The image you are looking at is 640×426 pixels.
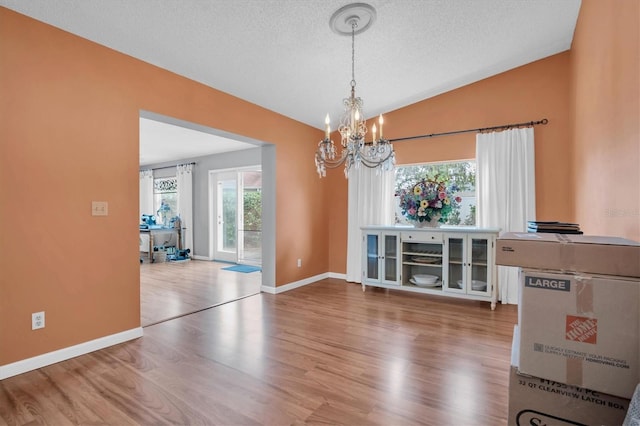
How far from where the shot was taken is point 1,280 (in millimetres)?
2143

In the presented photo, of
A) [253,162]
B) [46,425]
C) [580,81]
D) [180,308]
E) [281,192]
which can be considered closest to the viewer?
[46,425]

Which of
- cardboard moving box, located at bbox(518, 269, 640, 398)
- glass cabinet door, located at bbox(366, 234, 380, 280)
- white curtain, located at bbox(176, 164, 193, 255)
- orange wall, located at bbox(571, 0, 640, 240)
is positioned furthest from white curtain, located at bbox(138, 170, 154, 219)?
cardboard moving box, located at bbox(518, 269, 640, 398)

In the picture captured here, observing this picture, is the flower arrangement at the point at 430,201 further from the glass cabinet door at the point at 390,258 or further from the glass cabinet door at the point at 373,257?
the glass cabinet door at the point at 373,257

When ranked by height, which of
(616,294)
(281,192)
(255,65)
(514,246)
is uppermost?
(255,65)

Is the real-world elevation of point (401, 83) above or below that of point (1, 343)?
above

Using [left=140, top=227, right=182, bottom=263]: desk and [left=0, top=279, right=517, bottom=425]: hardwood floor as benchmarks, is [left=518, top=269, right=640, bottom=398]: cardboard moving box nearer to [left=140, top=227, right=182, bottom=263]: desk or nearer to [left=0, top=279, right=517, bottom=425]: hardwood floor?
[left=0, top=279, right=517, bottom=425]: hardwood floor

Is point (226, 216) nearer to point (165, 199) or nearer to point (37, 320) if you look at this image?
point (165, 199)

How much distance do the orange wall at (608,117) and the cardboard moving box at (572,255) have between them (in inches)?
29.0

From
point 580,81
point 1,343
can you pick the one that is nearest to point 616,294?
point 580,81

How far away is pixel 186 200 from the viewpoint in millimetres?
7523

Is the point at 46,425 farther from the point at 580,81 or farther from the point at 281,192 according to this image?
the point at 580,81

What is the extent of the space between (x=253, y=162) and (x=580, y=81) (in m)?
5.24

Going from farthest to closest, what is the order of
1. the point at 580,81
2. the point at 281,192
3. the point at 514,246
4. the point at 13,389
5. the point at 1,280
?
the point at 281,192 < the point at 580,81 < the point at 1,280 < the point at 13,389 < the point at 514,246

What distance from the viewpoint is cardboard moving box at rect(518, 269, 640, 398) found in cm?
93
